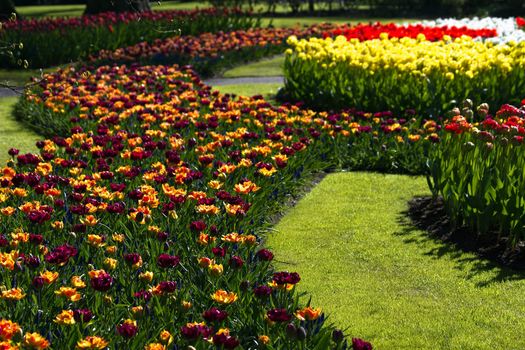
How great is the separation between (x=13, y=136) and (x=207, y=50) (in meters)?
7.62

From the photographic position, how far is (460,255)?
639 cm

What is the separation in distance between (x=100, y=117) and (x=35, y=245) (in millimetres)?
5291

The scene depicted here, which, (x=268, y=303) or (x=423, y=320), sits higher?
(x=268, y=303)

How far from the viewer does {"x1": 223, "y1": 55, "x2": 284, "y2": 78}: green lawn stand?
17500 mm

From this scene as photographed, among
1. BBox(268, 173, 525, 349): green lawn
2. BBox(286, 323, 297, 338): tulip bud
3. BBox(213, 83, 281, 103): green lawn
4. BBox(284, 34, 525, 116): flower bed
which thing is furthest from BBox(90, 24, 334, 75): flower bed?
BBox(286, 323, 297, 338): tulip bud

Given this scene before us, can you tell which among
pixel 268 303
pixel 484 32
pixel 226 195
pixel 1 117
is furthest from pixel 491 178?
pixel 484 32

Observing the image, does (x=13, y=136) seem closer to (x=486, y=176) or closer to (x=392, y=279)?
(x=392, y=279)

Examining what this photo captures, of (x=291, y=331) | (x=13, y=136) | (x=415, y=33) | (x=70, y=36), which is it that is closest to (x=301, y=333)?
(x=291, y=331)

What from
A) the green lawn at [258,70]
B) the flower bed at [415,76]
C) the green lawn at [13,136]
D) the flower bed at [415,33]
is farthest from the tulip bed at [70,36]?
the flower bed at [415,76]

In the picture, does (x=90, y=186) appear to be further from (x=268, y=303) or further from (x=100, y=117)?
(x=100, y=117)

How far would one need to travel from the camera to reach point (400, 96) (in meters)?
11.0

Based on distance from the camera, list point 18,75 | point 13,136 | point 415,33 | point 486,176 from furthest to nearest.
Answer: point 18,75, point 415,33, point 13,136, point 486,176

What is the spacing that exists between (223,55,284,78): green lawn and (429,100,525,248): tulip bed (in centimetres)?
1038

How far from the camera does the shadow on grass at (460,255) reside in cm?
596
